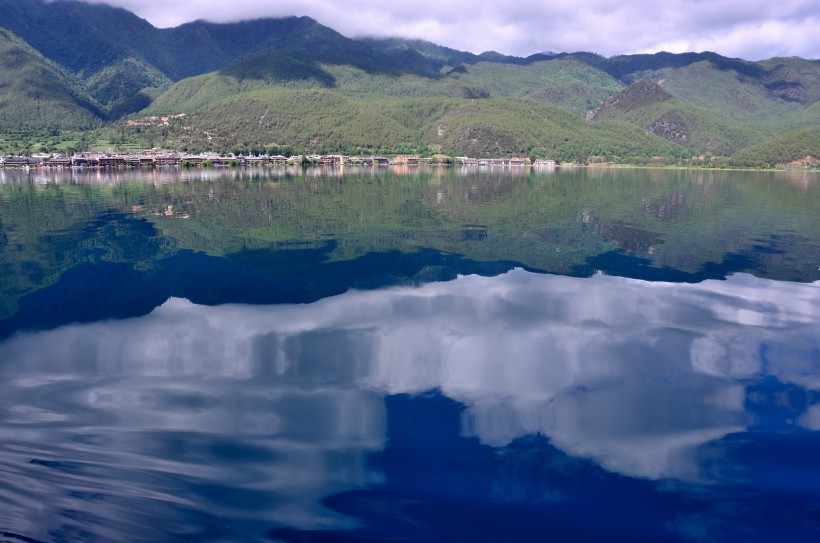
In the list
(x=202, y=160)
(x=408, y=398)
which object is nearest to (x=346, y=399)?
(x=408, y=398)

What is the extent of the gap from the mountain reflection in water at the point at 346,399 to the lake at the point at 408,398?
4 centimetres

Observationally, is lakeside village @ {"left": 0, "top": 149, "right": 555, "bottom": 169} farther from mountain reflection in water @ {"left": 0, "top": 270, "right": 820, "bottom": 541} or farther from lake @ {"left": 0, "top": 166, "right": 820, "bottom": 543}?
mountain reflection in water @ {"left": 0, "top": 270, "right": 820, "bottom": 541}

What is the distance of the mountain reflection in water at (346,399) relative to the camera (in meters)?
6.38

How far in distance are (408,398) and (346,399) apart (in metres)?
1.00

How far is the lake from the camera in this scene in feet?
20.3

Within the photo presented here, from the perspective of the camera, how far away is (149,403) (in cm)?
Result: 872

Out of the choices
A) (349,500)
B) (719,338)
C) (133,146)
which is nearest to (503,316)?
(719,338)

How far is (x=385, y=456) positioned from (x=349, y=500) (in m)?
1.00

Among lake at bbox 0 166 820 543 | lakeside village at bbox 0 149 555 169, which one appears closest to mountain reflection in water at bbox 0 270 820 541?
lake at bbox 0 166 820 543

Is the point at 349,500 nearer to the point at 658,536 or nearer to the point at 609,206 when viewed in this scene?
the point at 658,536

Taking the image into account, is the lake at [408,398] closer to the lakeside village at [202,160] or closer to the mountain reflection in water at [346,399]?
the mountain reflection in water at [346,399]

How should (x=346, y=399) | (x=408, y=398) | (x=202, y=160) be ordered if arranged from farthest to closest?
(x=202, y=160), (x=408, y=398), (x=346, y=399)

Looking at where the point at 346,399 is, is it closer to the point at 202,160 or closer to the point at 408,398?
the point at 408,398

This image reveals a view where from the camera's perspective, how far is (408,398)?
902cm
